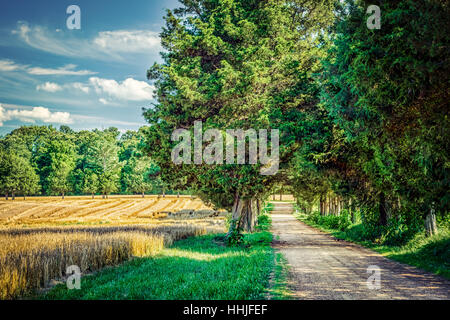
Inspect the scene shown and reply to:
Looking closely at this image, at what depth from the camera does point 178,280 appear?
7.96m

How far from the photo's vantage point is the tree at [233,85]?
598 inches

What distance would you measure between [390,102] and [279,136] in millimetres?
6505

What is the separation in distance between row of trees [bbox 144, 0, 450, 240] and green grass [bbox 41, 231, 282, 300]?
17.8 feet

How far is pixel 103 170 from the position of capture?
76250mm

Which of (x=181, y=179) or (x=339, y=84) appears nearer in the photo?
(x=339, y=84)

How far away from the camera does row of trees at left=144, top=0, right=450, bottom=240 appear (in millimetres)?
8719

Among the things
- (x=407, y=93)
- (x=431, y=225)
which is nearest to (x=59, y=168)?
(x=431, y=225)

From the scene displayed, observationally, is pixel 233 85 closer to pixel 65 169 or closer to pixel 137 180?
pixel 137 180

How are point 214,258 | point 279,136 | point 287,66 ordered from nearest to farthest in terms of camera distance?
point 214,258 → point 279,136 → point 287,66

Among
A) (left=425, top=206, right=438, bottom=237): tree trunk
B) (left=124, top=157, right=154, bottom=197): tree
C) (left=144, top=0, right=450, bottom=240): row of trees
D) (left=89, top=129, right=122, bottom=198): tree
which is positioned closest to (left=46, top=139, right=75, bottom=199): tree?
(left=89, top=129, right=122, bottom=198): tree

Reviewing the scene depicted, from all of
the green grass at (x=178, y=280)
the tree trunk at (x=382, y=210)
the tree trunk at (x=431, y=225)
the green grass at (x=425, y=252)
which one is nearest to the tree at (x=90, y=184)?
the green grass at (x=178, y=280)

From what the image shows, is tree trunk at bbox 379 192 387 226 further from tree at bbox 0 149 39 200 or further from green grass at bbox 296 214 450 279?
tree at bbox 0 149 39 200

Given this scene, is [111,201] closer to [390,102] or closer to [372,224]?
[372,224]
